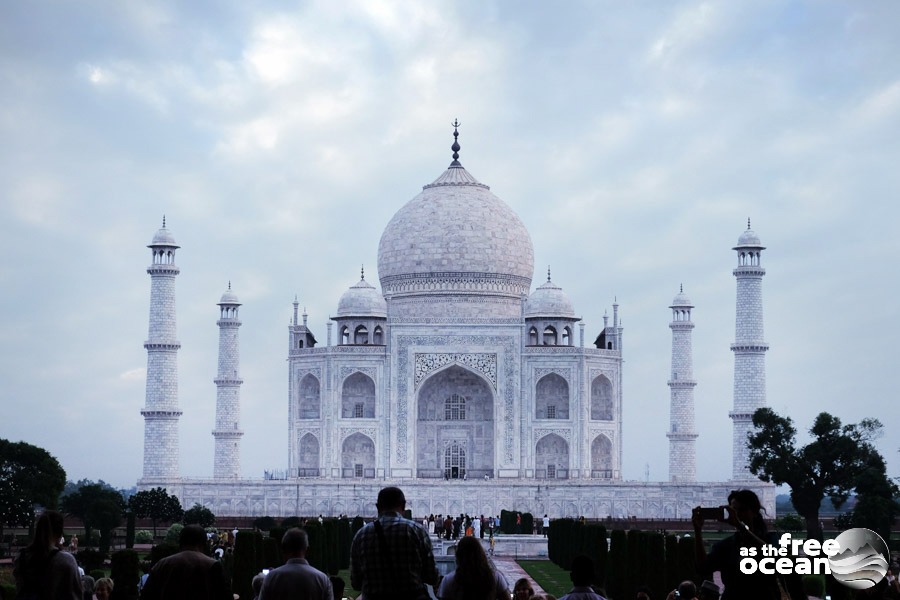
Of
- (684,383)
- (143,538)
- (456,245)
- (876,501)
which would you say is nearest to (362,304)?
(456,245)

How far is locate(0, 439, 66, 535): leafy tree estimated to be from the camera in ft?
94.4

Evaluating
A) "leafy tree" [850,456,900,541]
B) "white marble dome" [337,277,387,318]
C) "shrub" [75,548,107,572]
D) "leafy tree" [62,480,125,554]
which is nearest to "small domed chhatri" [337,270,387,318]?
"white marble dome" [337,277,387,318]

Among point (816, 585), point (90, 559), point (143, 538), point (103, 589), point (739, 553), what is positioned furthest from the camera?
point (143, 538)

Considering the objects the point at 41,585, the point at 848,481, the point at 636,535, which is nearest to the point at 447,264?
the point at 848,481

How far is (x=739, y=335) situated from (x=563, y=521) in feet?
44.1

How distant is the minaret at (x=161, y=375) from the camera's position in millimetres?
37312

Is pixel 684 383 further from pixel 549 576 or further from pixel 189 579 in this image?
pixel 189 579

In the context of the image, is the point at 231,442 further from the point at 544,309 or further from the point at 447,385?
the point at 544,309

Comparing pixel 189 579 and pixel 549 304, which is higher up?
pixel 549 304

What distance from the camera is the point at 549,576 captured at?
23094 millimetres

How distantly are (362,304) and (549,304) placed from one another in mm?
4787

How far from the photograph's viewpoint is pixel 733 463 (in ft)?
125

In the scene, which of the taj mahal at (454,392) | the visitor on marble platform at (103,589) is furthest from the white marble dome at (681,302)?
the visitor on marble platform at (103,589)

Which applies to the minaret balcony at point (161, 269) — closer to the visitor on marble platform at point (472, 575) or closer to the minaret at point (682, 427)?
the minaret at point (682, 427)
